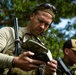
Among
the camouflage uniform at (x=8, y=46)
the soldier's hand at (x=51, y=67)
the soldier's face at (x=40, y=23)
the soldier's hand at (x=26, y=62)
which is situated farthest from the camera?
the soldier's face at (x=40, y=23)

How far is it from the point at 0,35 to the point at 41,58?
0.51 m

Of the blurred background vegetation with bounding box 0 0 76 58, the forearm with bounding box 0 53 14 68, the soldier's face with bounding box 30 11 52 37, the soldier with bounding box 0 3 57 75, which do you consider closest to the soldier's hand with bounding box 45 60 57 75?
the soldier with bounding box 0 3 57 75

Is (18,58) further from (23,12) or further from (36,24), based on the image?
(23,12)

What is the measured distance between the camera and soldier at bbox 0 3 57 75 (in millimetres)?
1970

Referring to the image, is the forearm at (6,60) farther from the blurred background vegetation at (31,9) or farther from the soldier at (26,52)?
the blurred background vegetation at (31,9)

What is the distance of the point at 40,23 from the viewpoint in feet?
8.63

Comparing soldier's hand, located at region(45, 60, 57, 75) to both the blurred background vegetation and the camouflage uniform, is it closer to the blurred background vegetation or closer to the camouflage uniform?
the camouflage uniform

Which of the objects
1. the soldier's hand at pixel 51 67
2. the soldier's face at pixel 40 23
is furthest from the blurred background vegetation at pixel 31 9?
the soldier's hand at pixel 51 67

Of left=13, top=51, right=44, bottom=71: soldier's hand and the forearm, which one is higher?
the forearm

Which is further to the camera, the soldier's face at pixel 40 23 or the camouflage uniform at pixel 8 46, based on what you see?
the soldier's face at pixel 40 23

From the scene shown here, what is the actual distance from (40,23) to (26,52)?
2.40 ft

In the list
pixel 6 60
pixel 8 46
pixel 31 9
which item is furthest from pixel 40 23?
pixel 31 9

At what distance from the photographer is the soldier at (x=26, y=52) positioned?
1970mm

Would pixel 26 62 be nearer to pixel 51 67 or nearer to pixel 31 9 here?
pixel 51 67
